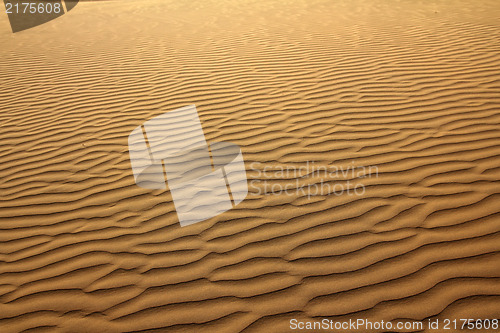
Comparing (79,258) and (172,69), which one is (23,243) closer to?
(79,258)

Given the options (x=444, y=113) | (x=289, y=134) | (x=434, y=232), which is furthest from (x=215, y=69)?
(x=434, y=232)

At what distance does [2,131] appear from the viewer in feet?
14.6

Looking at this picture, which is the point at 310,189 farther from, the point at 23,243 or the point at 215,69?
the point at 215,69

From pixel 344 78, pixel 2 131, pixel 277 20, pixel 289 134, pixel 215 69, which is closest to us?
pixel 289 134

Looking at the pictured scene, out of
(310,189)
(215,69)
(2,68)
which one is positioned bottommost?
(310,189)

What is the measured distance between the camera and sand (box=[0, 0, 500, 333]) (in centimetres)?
217

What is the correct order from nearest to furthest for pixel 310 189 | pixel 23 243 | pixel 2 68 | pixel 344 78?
pixel 23 243, pixel 310 189, pixel 344 78, pixel 2 68

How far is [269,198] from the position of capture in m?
3.00

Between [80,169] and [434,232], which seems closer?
[434,232]

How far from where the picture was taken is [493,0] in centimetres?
945

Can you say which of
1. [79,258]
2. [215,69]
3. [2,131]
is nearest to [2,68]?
[2,131]

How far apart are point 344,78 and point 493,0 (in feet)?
24.3

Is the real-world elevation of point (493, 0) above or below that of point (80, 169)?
above

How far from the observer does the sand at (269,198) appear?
2172 mm
